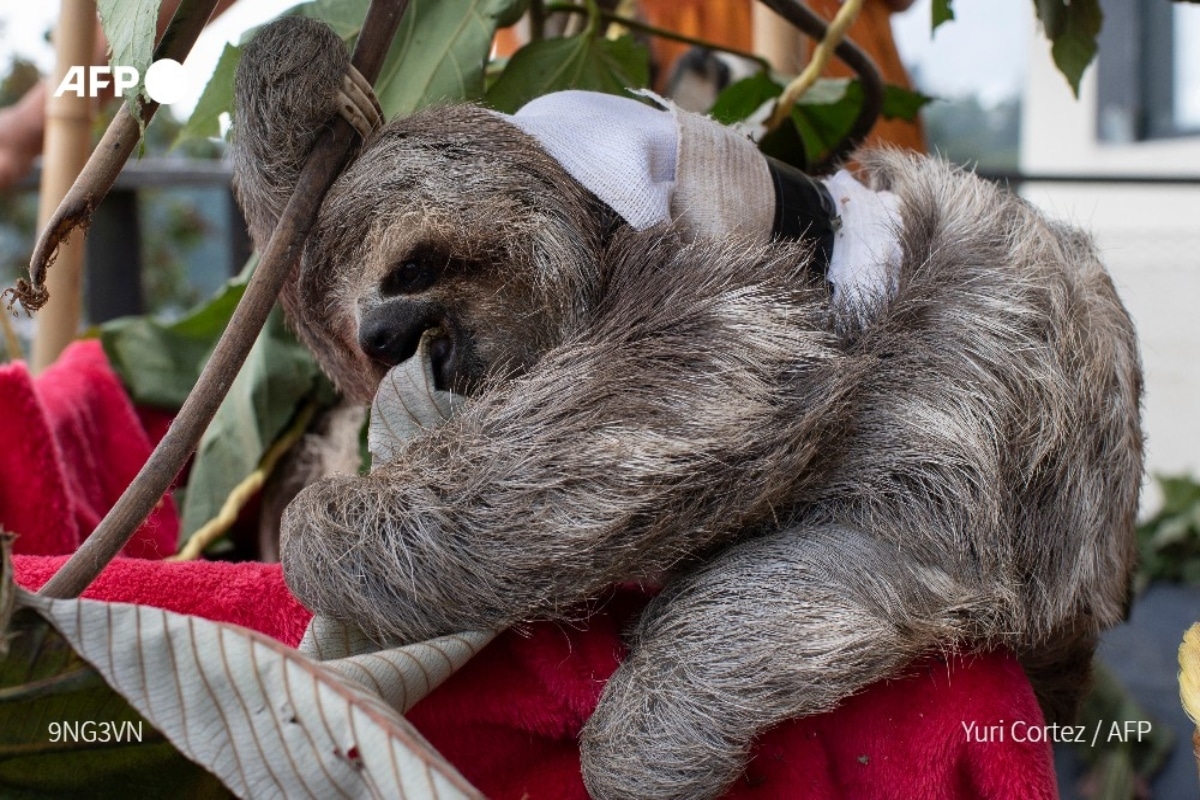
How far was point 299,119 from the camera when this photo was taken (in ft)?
3.15

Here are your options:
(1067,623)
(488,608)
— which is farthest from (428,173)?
(1067,623)

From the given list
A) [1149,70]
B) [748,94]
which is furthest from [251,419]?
[1149,70]

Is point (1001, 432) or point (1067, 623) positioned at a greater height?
point (1001, 432)

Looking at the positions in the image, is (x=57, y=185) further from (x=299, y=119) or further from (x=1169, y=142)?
(x=1169, y=142)

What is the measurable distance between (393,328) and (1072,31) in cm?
91

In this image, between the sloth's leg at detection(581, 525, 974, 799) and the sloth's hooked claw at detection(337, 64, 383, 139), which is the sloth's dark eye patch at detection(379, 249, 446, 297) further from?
the sloth's leg at detection(581, 525, 974, 799)

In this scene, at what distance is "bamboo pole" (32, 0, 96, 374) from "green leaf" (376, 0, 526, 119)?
1.49 ft

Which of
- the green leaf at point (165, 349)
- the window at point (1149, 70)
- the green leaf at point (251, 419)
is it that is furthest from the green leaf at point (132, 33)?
the window at point (1149, 70)

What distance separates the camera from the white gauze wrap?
3.11ft

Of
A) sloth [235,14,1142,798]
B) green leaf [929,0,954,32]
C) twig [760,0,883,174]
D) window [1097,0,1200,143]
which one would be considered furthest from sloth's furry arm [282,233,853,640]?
window [1097,0,1200,143]

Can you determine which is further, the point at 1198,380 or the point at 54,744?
the point at 1198,380

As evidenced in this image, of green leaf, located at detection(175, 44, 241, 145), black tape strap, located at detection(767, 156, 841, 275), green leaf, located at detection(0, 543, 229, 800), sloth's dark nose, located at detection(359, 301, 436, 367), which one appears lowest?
green leaf, located at detection(0, 543, 229, 800)

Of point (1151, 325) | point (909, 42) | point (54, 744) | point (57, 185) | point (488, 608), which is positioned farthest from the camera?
point (909, 42)

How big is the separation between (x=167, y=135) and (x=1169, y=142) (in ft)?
13.4
